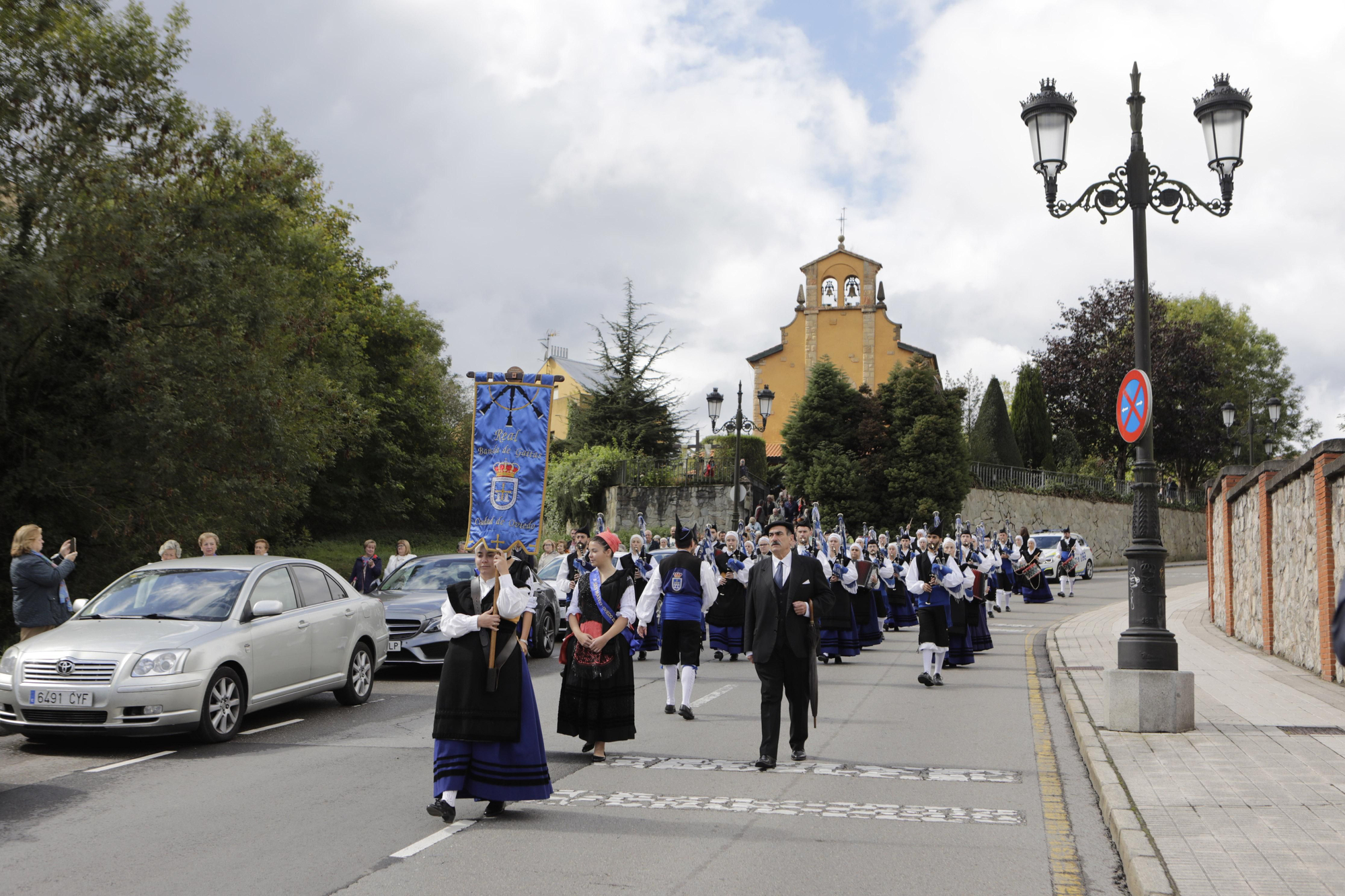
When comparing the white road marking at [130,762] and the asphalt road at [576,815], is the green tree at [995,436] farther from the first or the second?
the white road marking at [130,762]

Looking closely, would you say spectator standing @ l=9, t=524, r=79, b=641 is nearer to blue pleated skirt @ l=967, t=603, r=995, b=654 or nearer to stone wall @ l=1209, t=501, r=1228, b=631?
blue pleated skirt @ l=967, t=603, r=995, b=654

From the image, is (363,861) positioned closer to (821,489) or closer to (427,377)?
(821,489)

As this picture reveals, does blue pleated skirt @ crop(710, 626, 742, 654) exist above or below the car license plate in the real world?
below

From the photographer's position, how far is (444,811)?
6812 millimetres

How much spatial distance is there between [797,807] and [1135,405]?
5197mm

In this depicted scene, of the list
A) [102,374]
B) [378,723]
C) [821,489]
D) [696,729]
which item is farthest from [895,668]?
[821,489]

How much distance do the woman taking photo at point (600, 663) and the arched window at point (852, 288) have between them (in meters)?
52.9

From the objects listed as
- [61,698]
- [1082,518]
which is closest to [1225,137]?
[61,698]

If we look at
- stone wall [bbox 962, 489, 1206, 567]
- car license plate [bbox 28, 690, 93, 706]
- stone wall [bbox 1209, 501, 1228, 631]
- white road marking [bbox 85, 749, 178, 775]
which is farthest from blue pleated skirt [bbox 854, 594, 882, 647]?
stone wall [bbox 962, 489, 1206, 567]

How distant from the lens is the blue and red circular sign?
32.9ft

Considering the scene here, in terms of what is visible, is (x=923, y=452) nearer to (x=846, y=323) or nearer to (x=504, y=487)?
Result: (x=846, y=323)

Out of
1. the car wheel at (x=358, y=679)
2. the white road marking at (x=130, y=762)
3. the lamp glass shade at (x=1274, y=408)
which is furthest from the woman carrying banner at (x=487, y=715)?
the lamp glass shade at (x=1274, y=408)

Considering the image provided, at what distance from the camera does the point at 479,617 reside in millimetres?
6988

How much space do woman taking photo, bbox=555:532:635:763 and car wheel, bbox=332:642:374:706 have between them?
149 inches
